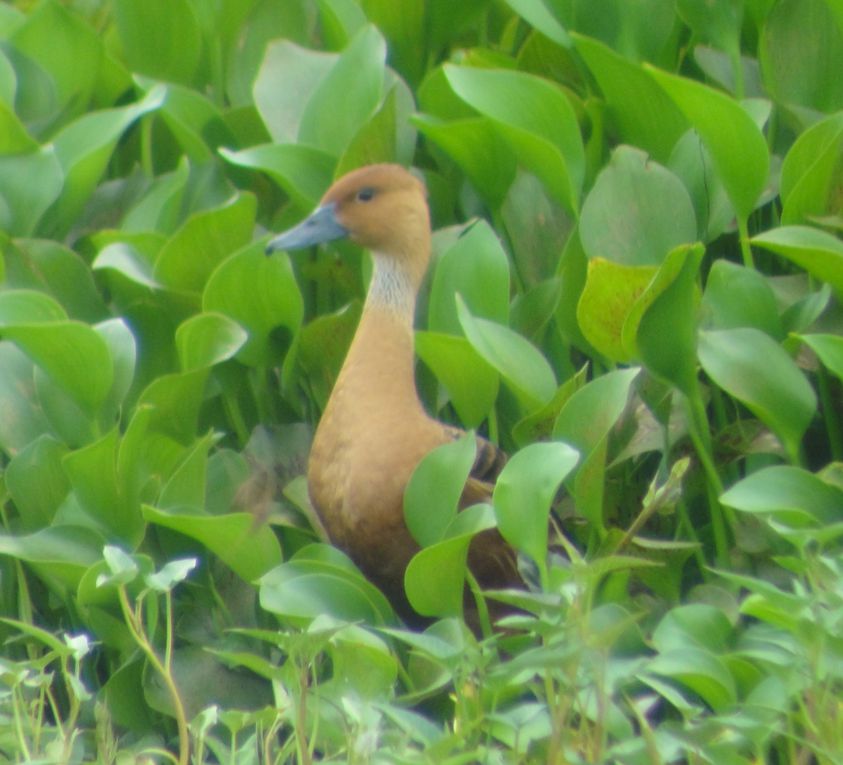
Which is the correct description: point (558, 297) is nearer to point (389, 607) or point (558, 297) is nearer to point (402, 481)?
point (402, 481)

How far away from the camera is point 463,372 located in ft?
11.2

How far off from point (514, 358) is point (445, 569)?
456mm

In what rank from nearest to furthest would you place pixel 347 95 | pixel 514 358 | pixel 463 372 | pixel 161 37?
pixel 514 358 < pixel 463 372 < pixel 347 95 < pixel 161 37

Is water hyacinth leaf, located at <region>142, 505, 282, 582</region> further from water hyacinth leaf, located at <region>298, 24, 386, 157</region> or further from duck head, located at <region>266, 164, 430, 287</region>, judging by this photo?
water hyacinth leaf, located at <region>298, 24, 386, 157</region>

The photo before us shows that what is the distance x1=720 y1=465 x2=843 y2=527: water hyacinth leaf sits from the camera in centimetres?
299

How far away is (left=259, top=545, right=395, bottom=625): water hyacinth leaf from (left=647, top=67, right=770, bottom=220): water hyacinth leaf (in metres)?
1.09

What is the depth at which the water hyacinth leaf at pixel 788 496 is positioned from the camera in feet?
9.82

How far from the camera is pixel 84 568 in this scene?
342 centimetres

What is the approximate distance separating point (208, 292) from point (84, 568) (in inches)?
24.9

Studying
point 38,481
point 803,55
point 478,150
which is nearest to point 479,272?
point 478,150

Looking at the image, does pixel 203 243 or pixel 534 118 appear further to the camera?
pixel 203 243

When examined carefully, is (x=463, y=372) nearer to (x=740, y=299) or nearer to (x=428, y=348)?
(x=428, y=348)

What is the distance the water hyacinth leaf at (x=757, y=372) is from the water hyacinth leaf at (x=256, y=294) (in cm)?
92

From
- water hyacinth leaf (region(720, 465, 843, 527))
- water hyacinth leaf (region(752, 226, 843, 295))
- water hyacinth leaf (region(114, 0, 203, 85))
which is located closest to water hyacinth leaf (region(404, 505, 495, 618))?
water hyacinth leaf (region(720, 465, 843, 527))
